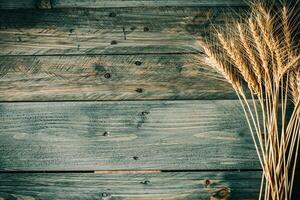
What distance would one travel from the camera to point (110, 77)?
135 centimetres

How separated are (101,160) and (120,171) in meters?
0.09

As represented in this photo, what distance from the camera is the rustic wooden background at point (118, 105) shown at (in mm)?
1342

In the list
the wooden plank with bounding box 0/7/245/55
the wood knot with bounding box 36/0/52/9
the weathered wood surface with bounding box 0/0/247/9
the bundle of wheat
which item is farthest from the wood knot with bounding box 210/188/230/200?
the wood knot with bounding box 36/0/52/9

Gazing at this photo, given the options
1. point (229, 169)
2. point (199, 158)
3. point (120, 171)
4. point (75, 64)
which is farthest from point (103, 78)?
point (229, 169)

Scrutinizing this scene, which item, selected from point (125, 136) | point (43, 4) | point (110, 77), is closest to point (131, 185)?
point (125, 136)

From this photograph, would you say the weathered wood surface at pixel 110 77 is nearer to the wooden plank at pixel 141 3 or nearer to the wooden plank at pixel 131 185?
the wooden plank at pixel 141 3

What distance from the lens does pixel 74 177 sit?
4.46ft

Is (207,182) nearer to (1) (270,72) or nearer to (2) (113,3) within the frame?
(1) (270,72)

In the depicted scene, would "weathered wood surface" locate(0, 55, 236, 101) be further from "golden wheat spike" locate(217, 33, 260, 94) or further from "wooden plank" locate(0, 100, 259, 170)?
"golden wheat spike" locate(217, 33, 260, 94)

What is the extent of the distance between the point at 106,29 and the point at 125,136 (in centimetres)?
42

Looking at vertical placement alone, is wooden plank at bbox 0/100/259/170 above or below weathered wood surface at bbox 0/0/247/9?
below

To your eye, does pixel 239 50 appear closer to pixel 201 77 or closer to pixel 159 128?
pixel 201 77

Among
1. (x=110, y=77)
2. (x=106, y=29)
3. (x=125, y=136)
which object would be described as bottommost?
(x=125, y=136)

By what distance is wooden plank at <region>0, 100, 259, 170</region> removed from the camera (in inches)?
52.7
